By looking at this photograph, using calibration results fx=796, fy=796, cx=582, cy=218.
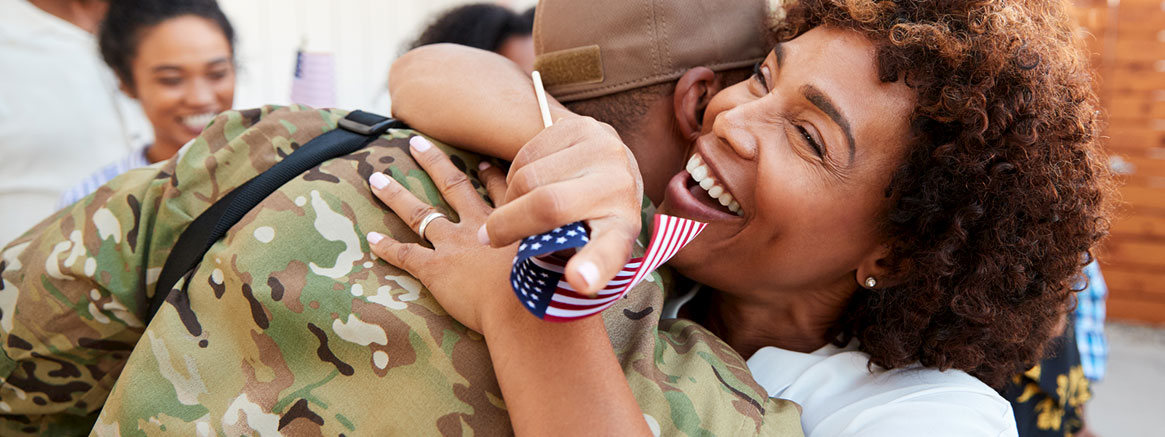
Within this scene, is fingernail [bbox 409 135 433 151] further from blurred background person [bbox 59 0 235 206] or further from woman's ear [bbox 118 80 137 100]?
woman's ear [bbox 118 80 137 100]

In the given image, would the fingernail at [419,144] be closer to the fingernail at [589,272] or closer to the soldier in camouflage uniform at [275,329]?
the soldier in camouflage uniform at [275,329]

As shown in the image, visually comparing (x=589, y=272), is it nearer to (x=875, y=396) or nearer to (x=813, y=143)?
(x=813, y=143)

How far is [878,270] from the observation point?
1.51 metres

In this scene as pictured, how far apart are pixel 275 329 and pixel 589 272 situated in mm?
610

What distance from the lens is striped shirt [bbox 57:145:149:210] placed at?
235cm

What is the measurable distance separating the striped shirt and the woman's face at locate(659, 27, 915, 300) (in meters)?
1.81

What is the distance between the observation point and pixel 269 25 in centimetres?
316

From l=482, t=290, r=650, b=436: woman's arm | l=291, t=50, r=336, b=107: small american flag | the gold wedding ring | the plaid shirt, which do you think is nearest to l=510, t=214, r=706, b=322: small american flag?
l=482, t=290, r=650, b=436: woman's arm

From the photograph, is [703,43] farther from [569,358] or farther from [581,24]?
[569,358]

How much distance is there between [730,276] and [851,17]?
1.70ft

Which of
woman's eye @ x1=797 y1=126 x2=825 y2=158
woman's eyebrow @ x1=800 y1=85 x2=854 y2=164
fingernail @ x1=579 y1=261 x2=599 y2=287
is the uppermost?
woman's eyebrow @ x1=800 y1=85 x2=854 y2=164

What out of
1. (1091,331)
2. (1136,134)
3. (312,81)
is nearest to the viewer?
(1091,331)

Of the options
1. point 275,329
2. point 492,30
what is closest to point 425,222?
point 275,329

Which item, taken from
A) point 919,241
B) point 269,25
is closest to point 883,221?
point 919,241
